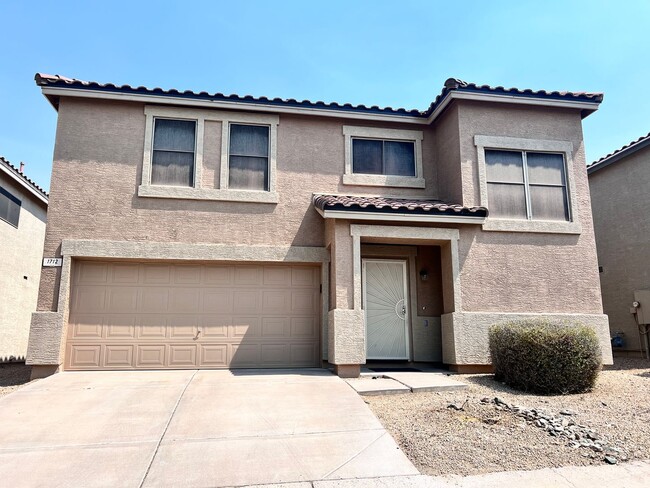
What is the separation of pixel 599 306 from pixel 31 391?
10843mm

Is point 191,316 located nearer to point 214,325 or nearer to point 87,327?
point 214,325

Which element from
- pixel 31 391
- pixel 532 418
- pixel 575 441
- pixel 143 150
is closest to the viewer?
pixel 575 441

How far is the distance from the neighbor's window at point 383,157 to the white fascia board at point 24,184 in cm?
898

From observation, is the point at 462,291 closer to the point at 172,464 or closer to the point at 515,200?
the point at 515,200

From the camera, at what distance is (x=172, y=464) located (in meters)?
4.86

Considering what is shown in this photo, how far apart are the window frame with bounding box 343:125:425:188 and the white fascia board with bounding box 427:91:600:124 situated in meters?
0.86

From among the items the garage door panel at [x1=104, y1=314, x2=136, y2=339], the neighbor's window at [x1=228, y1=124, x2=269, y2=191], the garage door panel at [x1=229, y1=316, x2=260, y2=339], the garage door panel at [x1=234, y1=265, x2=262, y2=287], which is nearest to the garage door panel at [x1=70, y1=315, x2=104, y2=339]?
the garage door panel at [x1=104, y1=314, x2=136, y2=339]

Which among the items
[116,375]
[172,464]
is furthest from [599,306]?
[116,375]

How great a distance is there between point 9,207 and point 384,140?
10.2m

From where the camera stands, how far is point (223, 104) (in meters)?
10.7

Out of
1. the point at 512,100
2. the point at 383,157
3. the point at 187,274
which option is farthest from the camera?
the point at 383,157

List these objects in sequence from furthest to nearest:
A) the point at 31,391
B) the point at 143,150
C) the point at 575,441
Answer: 1. the point at 143,150
2. the point at 31,391
3. the point at 575,441

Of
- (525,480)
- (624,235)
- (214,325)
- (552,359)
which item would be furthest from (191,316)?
(624,235)

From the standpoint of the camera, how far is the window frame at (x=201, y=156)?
10.3 meters
